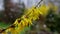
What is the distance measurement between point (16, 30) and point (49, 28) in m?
3.37

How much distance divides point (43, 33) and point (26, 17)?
297 cm

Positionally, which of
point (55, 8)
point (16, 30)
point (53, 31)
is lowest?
point (53, 31)

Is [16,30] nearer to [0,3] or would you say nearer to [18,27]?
[18,27]

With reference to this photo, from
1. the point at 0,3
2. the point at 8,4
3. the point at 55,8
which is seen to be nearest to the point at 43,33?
the point at 55,8

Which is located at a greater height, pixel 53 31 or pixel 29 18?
pixel 29 18

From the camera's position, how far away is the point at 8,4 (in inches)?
192

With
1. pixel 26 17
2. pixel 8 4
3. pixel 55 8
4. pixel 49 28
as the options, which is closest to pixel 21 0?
pixel 8 4

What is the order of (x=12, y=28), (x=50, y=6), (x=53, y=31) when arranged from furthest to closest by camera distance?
(x=50, y=6) < (x=53, y=31) < (x=12, y=28)

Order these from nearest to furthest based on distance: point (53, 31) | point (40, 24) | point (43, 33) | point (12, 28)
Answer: point (12, 28) < point (43, 33) < point (53, 31) < point (40, 24)

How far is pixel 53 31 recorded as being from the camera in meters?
3.90

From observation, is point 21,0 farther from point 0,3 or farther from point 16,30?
point 16,30

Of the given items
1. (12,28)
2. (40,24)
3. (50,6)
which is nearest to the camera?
(12,28)

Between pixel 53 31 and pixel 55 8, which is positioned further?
pixel 55 8

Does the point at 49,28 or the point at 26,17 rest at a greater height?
the point at 26,17
